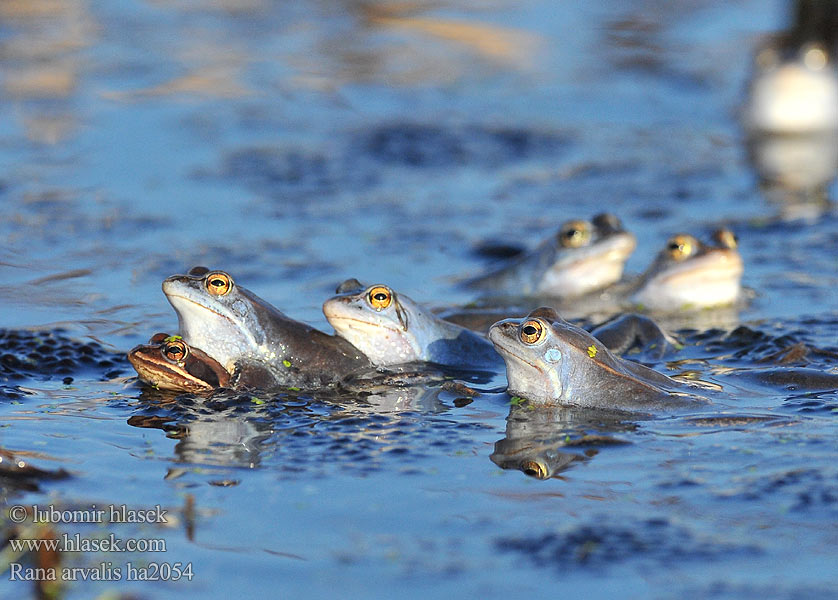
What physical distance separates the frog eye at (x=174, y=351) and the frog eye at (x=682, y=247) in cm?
421

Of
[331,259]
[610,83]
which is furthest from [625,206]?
[610,83]

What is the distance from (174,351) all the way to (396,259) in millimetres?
4052

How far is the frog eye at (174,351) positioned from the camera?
709 centimetres

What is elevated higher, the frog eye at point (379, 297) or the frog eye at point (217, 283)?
the frog eye at point (217, 283)

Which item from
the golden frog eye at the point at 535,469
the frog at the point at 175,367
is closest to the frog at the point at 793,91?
the frog at the point at 175,367

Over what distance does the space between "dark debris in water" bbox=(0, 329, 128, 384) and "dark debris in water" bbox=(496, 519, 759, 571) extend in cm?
367

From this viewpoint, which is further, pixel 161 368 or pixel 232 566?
pixel 161 368

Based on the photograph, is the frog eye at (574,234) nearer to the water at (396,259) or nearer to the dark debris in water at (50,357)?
the water at (396,259)

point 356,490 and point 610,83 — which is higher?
point 610,83

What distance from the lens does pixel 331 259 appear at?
35.3ft

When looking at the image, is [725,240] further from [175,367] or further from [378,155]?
[378,155]

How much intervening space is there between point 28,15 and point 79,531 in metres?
17.8

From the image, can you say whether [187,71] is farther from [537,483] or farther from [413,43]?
[537,483]

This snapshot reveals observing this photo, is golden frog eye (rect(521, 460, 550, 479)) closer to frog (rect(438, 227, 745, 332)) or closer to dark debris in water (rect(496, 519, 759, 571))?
dark debris in water (rect(496, 519, 759, 571))
